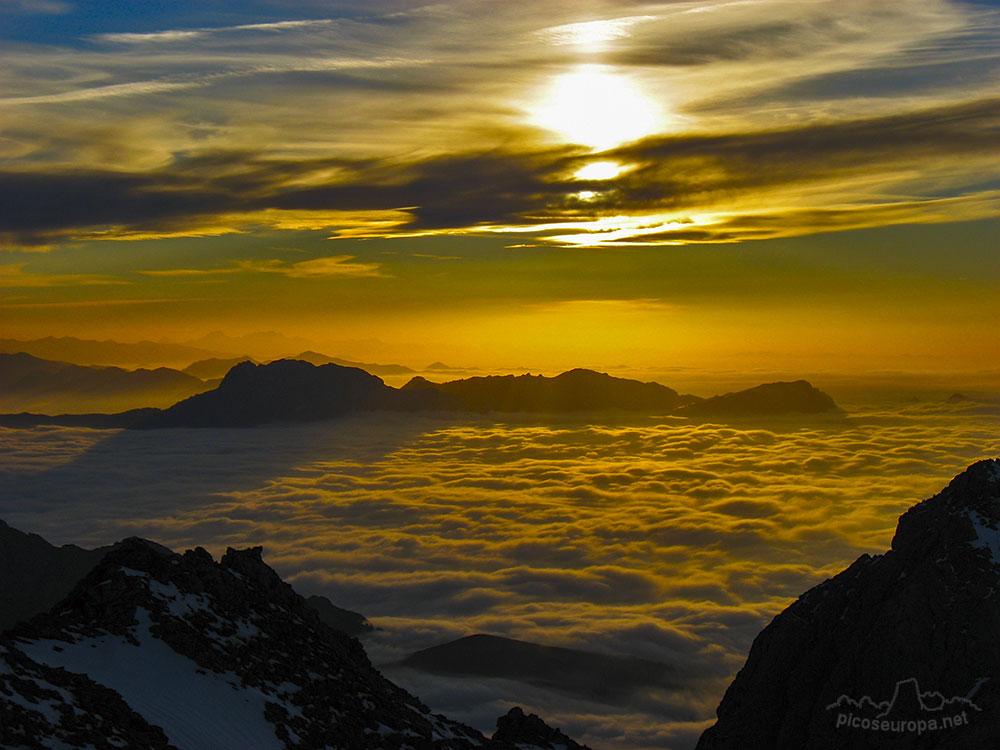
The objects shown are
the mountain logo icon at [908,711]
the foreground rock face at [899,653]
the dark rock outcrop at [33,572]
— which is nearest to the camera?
the mountain logo icon at [908,711]

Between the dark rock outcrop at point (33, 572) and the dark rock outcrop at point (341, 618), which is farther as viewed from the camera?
the dark rock outcrop at point (341, 618)

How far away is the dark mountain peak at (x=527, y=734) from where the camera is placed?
44000 mm

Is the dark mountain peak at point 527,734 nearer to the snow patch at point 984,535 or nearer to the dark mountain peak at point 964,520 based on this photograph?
the dark mountain peak at point 964,520

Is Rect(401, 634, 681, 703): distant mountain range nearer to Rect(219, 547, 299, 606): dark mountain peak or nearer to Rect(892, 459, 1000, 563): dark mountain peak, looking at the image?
Rect(219, 547, 299, 606): dark mountain peak

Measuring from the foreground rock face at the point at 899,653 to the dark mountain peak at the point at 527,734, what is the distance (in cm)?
760

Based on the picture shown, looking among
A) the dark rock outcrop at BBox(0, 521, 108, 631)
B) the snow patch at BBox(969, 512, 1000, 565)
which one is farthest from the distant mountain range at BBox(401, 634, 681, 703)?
the snow patch at BBox(969, 512, 1000, 565)

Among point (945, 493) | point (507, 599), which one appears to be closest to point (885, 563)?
point (945, 493)

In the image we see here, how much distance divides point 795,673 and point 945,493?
11673mm

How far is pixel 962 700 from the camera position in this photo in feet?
121

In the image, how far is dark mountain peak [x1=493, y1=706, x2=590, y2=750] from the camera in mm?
44000

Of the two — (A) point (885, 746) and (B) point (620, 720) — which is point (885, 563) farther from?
(B) point (620, 720)

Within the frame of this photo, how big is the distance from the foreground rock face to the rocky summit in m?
11.8

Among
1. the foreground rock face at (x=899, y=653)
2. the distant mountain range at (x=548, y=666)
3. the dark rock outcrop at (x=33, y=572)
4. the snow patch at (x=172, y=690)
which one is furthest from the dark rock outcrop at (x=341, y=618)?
the snow patch at (x=172, y=690)

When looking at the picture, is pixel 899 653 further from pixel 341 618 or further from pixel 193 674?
pixel 341 618
